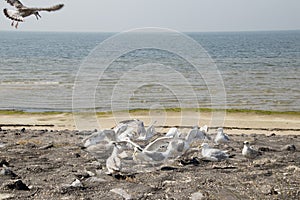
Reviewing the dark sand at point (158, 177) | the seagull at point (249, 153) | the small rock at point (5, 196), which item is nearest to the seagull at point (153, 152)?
the dark sand at point (158, 177)

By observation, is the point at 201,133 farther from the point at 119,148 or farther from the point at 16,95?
the point at 16,95

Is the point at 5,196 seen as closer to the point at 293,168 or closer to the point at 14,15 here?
the point at 14,15

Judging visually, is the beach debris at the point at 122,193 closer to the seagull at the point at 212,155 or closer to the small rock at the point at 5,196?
the small rock at the point at 5,196

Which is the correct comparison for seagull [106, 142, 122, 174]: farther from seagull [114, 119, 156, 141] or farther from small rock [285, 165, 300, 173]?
small rock [285, 165, 300, 173]

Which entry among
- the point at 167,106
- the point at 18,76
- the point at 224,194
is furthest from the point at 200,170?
the point at 18,76

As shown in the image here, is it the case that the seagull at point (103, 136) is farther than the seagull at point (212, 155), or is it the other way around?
the seagull at point (212, 155)

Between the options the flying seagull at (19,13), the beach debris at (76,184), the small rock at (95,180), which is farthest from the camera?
the small rock at (95,180)

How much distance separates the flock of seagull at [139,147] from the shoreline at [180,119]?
14.4 feet

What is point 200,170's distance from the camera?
10.0 m

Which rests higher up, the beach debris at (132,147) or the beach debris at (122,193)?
the beach debris at (132,147)

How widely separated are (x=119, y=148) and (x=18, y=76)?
38326mm

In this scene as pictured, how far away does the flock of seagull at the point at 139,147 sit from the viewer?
982 cm

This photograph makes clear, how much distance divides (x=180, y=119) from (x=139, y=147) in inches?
452

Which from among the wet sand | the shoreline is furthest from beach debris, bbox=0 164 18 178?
the wet sand
